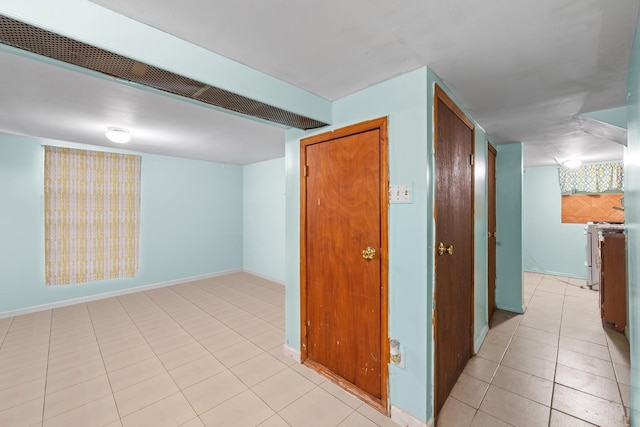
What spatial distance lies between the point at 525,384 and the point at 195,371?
107 inches

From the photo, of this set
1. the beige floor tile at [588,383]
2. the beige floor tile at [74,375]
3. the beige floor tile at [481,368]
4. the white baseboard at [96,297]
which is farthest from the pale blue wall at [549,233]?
the beige floor tile at [74,375]

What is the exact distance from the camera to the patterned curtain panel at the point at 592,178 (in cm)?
482

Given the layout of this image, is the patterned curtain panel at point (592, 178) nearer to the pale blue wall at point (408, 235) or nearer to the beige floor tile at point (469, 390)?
the beige floor tile at point (469, 390)

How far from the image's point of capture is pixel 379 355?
75.2 inches

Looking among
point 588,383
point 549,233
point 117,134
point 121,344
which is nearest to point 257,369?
point 121,344

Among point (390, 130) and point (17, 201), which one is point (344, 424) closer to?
point (390, 130)

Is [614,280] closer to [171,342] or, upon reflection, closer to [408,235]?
[408,235]

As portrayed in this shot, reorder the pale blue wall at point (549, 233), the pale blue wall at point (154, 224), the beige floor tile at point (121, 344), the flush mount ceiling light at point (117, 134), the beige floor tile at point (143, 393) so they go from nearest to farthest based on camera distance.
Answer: the beige floor tile at point (143, 393), the beige floor tile at point (121, 344), the flush mount ceiling light at point (117, 134), the pale blue wall at point (154, 224), the pale blue wall at point (549, 233)

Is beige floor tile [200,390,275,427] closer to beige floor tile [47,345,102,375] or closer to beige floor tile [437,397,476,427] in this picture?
beige floor tile [437,397,476,427]

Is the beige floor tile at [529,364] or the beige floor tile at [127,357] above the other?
the beige floor tile at [529,364]

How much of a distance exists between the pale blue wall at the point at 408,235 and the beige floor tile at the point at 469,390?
1.54 ft

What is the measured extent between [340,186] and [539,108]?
1.87 m

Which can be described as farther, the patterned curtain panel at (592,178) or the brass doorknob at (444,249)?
the patterned curtain panel at (592,178)

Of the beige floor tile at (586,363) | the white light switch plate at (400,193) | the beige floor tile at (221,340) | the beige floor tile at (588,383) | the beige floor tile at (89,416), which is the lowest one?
the beige floor tile at (89,416)
